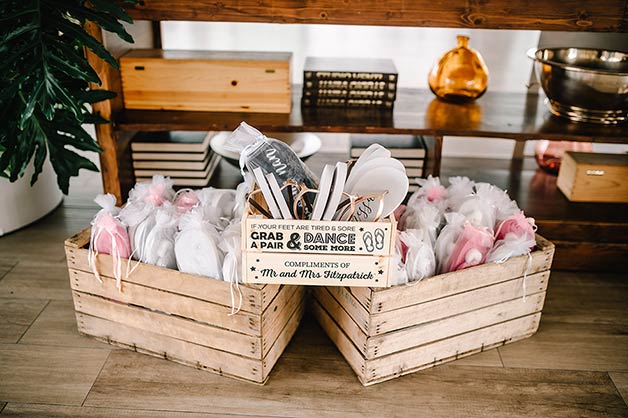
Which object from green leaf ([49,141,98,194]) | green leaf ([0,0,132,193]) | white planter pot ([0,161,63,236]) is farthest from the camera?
white planter pot ([0,161,63,236])

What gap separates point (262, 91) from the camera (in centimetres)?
206

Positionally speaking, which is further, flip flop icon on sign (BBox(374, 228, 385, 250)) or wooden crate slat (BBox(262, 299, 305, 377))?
wooden crate slat (BBox(262, 299, 305, 377))

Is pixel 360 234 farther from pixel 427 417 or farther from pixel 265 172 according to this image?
pixel 427 417

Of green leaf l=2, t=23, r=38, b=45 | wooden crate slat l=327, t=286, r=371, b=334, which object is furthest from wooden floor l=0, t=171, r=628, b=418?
green leaf l=2, t=23, r=38, b=45

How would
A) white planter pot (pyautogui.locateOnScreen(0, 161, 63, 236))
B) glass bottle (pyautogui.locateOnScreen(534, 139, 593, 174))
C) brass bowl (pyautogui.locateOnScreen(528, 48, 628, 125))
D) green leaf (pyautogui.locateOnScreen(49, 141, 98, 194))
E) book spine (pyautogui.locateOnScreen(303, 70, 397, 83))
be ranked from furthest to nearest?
1. glass bottle (pyautogui.locateOnScreen(534, 139, 593, 174))
2. white planter pot (pyautogui.locateOnScreen(0, 161, 63, 236))
3. book spine (pyautogui.locateOnScreen(303, 70, 397, 83))
4. brass bowl (pyautogui.locateOnScreen(528, 48, 628, 125))
5. green leaf (pyautogui.locateOnScreen(49, 141, 98, 194))

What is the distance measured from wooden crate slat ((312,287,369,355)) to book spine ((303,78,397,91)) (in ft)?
2.44

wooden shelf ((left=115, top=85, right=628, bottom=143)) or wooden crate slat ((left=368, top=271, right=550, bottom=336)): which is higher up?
wooden shelf ((left=115, top=85, right=628, bottom=143))

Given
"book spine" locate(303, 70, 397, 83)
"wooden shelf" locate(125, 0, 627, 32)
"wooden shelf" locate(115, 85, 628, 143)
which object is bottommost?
"wooden shelf" locate(115, 85, 628, 143)

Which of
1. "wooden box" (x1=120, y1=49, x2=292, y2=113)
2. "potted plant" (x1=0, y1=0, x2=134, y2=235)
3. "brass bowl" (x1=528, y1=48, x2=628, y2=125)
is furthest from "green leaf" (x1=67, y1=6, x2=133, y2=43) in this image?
"brass bowl" (x1=528, y1=48, x2=628, y2=125)

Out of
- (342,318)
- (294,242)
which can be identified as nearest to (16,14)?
(294,242)

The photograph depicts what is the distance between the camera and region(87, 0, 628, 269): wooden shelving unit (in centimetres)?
184

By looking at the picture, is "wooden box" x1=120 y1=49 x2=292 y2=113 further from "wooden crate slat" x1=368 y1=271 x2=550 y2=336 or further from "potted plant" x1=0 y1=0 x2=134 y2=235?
"wooden crate slat" x1=368 y1=271 x2=550 y2=336

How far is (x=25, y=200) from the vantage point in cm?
225

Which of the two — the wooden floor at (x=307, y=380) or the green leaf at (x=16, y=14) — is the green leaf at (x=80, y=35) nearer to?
the green leaf at (x=16, y=14)
